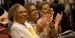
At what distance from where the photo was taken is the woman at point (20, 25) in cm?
283

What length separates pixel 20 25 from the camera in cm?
293

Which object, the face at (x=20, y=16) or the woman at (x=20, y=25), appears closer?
the woman at (x=20, y=25)

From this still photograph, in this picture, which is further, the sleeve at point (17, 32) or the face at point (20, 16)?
the face at point (20, 16)

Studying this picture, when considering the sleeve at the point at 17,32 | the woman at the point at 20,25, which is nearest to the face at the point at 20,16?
the woman at the point at 20,25

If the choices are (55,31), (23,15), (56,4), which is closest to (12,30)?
(23,15)

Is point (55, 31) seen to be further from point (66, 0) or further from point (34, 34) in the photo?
point (66, 0)

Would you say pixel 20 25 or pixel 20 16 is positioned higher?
pixel 20 16

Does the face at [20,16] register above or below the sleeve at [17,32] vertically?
above

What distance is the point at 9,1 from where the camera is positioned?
5652mm

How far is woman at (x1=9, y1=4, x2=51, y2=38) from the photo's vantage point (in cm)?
283

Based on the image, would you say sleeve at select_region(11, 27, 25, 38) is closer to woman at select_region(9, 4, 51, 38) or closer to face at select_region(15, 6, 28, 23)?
woman at select_region(9, 4, 51, 38)

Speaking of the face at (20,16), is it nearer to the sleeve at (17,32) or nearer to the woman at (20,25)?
the woman at (20,25)

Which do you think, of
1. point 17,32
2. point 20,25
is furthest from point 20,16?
point 17,32

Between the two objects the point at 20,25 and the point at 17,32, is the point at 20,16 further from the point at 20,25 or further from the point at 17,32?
the point at 17,32
